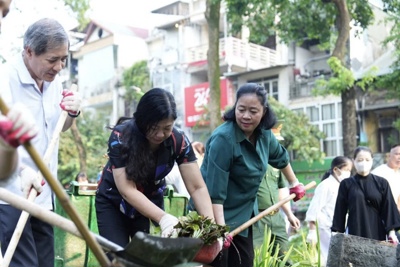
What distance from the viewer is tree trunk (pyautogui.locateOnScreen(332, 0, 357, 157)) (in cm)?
1376

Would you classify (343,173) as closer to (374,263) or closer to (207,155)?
(374,263)

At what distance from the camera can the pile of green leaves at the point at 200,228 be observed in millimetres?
4055

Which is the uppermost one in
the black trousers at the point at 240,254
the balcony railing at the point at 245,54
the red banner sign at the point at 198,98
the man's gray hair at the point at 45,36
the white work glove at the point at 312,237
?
the balcony railing at the point at 245,54

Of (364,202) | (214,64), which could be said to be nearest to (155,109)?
(364,202)

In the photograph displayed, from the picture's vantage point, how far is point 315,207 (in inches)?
368

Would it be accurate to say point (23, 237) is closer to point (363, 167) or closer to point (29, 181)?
point (29, 181)

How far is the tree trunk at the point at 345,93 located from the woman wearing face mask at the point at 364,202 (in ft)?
18.5

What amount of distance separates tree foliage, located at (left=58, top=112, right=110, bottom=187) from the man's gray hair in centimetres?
2069

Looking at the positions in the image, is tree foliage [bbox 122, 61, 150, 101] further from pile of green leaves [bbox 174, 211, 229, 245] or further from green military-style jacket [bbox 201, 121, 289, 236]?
pile of green leaves [bbox 174, 211, 229, 245]

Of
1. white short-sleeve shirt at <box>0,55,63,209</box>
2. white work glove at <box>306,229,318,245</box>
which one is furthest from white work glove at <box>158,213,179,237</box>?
white work glove at <box>306,229,318,245</box>

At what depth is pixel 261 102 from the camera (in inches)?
199

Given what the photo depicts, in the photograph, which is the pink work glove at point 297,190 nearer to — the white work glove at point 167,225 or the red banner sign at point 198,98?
the white work glove at point 167,225

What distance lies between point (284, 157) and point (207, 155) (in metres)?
0.71

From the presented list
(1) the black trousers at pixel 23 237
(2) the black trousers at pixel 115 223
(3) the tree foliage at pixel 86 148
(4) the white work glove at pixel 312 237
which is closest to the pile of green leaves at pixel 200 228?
(2) the black trousers at pixel 115 223
